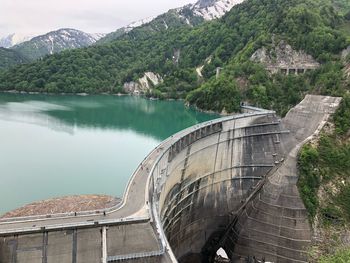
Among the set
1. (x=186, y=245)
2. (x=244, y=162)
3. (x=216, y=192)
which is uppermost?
(x=244, y=162)

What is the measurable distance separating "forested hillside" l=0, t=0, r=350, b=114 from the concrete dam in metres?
12.0

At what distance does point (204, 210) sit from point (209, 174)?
8.87 feet

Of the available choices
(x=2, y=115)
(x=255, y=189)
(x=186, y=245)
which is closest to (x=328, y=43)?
(x=255, y=189)

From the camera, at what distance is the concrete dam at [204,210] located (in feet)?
51.4

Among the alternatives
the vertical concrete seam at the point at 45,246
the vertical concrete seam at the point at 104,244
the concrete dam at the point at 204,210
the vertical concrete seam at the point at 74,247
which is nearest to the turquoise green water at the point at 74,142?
the concrete dam at the point at 204,210

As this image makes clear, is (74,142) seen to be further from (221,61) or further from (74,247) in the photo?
(221,61)

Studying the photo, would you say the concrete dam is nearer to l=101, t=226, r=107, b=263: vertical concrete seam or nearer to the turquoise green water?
l=101, t=226, r=107, b=263: vertical concrete seam

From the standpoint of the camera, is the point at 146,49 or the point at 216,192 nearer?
the point at 216,192

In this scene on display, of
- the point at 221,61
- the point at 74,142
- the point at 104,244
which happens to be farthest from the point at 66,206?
the point at 221,61

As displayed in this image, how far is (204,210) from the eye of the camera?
27.9m

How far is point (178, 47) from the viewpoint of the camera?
12544 cm

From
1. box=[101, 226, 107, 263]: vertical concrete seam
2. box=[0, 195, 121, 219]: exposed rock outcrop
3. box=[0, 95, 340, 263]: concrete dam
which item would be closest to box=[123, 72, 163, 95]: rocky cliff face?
box=[0, 95, 340, 263]: concrete dam

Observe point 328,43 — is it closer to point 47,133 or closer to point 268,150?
point 268,150

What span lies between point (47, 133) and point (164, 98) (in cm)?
5195
